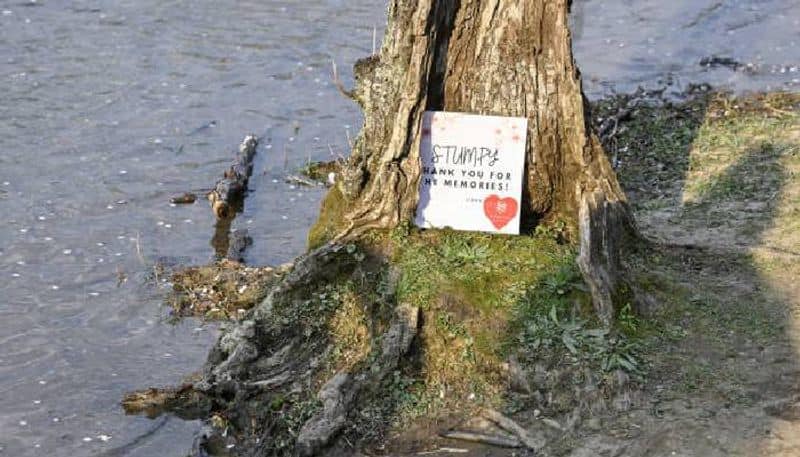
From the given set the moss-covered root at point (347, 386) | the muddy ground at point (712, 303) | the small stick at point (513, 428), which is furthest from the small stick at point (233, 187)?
the small stick at point (513, 428)

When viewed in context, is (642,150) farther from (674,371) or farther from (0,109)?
(0,109)

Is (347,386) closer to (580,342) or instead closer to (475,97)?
(580,342)

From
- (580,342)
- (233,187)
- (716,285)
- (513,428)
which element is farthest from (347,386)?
(233,187)

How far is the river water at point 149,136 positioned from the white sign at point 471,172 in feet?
6.83

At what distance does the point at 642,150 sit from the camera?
11.1 metres

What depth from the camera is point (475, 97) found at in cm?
681

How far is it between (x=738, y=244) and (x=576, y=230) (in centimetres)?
181

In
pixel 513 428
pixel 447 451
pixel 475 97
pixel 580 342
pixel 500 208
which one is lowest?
pixel 447 451

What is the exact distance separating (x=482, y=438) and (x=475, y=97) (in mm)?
2024

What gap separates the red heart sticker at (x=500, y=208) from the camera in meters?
6.81

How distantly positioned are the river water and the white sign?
2081 millimetres

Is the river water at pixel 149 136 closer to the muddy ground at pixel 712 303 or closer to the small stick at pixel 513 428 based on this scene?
the small stick at pixel 513 428

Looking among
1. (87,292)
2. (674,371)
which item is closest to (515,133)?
(674,371)

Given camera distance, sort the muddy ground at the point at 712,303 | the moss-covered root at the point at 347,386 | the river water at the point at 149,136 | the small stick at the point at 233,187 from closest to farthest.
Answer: the muddy ground at the point at 712,303 → the moss-covered root at the point at 347,386 → the river water at the point at 149,136 → the small stick at the point at 233,187
